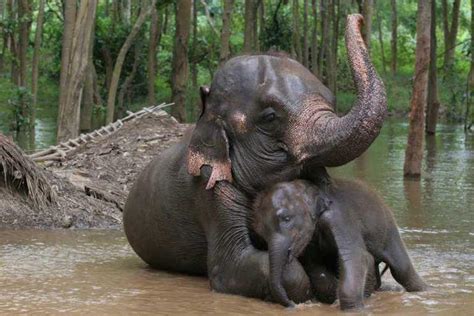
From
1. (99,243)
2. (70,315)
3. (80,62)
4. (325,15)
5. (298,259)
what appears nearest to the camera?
(70,315)

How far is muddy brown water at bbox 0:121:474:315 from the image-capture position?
22.3 ft

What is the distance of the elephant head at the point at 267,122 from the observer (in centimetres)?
707

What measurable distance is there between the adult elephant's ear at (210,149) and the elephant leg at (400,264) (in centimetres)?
126

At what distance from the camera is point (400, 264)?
23.8 ft

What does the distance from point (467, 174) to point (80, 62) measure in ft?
23.0

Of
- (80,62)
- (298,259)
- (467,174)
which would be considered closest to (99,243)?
(298,259)

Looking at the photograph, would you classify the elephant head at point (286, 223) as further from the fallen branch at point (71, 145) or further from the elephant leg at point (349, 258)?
the fallen branch at point (71, 145)

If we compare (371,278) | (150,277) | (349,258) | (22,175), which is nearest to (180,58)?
(22,175)

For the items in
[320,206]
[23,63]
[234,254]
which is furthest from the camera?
[23,63]

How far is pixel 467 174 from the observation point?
1814 centimetres

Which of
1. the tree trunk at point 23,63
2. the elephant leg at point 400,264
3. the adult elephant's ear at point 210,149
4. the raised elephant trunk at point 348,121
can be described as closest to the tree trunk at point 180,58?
the tree trunk at point 23,63

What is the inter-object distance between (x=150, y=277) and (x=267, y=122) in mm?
1589

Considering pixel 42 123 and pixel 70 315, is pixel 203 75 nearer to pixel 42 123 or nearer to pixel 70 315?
pixel 42 123

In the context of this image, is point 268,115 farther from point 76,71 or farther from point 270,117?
point 76,71
